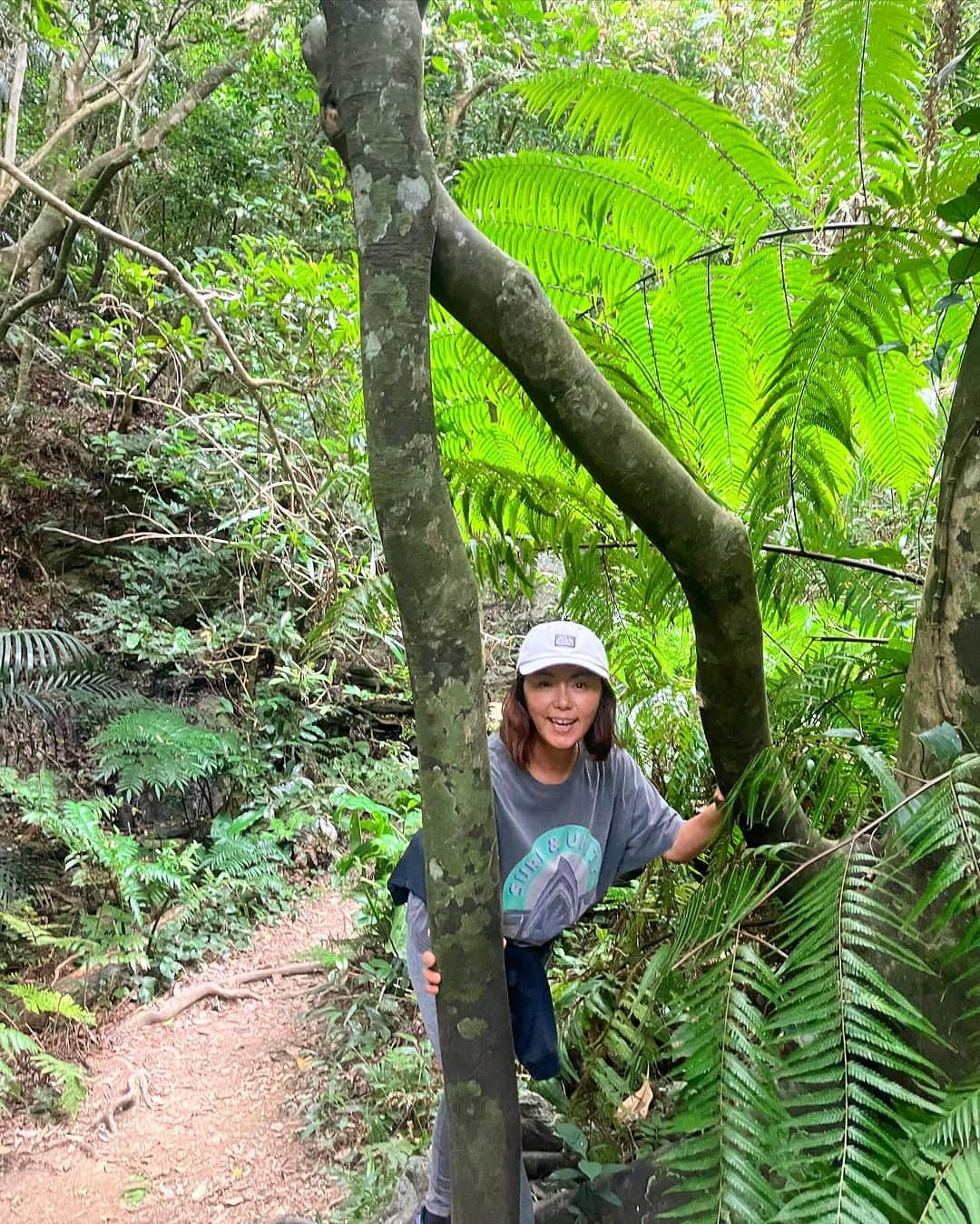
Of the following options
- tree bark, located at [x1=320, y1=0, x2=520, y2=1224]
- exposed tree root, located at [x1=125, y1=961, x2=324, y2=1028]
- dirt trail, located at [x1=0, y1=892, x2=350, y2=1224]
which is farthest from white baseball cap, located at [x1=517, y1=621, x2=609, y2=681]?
exposed tree root, located at [x1=125, y1=961, x2=324, y2=1028]

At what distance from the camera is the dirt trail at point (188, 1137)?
306 centimetres

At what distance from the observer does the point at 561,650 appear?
1.71 metres

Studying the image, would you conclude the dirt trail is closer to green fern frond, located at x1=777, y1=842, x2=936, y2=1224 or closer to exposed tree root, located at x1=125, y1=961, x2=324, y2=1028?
exposed tree root, located at x1=125, y1=961, x2=324, y2=1028

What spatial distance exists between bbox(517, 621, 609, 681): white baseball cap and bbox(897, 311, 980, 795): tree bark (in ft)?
2.06

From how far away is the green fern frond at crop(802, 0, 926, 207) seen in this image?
146cm

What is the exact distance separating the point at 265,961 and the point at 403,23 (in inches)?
195

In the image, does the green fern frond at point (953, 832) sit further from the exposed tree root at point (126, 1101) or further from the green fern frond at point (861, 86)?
the exposed tree root at point (126, 1101)

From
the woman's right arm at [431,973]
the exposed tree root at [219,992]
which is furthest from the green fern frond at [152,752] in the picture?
the woman's right arm at [431,973]

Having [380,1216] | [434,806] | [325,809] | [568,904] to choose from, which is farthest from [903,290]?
[325,809]

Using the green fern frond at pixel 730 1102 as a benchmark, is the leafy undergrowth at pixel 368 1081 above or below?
below

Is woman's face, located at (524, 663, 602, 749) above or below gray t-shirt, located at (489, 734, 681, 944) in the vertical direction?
above

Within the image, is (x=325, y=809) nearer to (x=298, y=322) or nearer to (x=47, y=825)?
(x=47, y=825)

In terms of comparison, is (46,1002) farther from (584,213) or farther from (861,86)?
(861,86)

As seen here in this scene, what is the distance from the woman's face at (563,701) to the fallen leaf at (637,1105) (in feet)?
4.17
